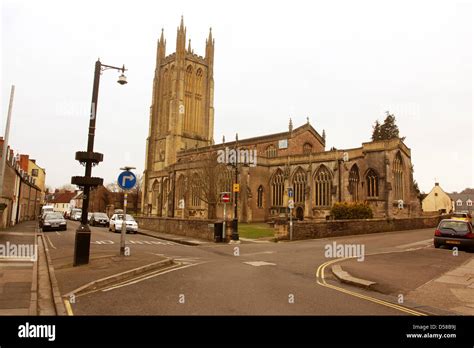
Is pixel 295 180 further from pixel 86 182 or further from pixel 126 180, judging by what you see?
pixel 86 182

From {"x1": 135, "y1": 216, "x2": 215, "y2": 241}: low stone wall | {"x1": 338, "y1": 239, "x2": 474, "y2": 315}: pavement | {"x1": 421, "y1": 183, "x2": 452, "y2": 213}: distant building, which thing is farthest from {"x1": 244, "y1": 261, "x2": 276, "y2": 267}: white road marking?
{"x1": 421, "y1": 183, "x2": 452, "y2": 213}: distant building

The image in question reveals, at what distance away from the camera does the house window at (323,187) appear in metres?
41.6

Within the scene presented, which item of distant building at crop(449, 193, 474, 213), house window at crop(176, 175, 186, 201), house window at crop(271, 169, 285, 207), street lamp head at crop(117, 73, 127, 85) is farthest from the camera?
distant building at crop(449, 193, 474, 213)

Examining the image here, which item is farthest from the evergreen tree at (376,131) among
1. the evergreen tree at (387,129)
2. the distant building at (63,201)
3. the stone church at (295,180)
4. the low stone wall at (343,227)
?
the distant building at (63,201)

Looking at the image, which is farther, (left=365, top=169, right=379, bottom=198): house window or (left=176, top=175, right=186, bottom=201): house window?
(left=176, top=175, right=186, bottom=201): house window

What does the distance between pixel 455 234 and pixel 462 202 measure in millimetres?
75553

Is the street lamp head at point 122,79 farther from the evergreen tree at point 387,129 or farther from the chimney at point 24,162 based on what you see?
the evergreen tree at point 387,129

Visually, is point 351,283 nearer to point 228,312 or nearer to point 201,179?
point 228,312

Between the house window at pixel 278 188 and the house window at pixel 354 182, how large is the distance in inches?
346

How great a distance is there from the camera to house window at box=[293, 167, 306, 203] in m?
44.0

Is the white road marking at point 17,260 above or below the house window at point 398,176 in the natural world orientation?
below

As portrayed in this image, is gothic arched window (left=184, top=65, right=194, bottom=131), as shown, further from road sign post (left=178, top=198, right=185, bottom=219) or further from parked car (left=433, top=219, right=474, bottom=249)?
parked car (left=433, top=219, right=474, bottom=249)

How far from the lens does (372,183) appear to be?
132ft

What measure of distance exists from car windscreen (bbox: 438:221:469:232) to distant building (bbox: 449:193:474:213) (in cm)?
7315
